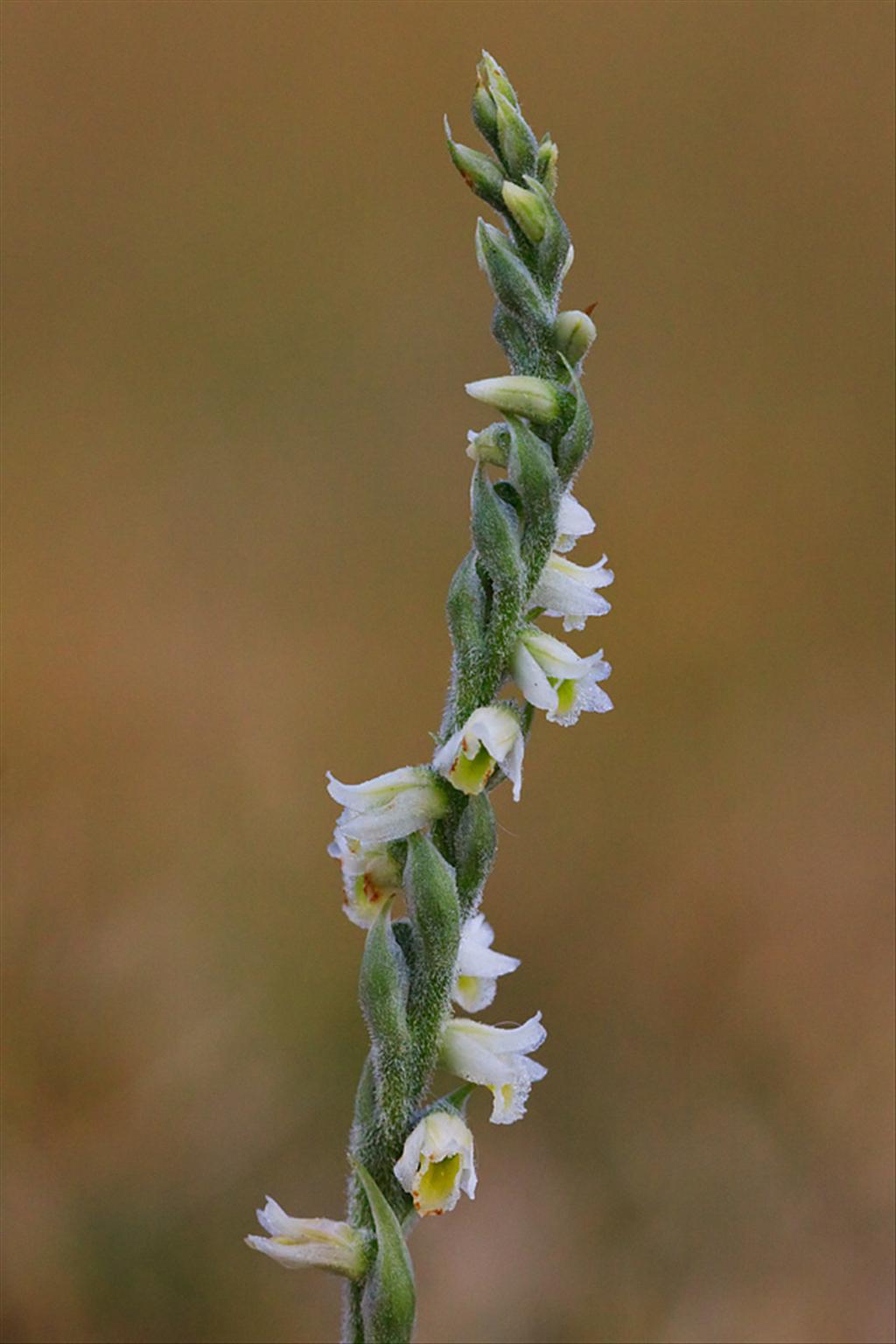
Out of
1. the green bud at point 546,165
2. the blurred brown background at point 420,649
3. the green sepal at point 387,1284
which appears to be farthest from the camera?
the blurred brown background at point 420,649

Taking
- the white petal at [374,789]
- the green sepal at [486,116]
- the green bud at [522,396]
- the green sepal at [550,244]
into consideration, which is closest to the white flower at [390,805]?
the white petal at [374,789]

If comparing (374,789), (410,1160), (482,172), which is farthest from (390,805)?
(482,172)

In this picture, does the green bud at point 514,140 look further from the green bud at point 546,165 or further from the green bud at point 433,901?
the green bud at point 433,901

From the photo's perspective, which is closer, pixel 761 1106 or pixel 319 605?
pixel 761 1106

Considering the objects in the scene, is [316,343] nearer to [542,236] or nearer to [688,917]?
[688,917]

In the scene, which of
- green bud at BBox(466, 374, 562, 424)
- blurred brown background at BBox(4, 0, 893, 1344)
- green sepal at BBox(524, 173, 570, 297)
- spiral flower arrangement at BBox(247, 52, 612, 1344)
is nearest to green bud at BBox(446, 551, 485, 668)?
spiral flower arrangement at BBox(247, 52, 612, 1344)

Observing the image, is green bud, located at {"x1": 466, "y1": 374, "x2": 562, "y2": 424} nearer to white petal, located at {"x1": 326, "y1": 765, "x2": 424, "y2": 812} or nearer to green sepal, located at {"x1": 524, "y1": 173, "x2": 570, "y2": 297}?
green sepal, located at {"x1": 524, "y1": 173, "x2": 570, "y2": 297}

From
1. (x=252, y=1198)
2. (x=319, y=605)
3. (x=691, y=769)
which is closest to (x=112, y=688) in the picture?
(x=319, y=605)
